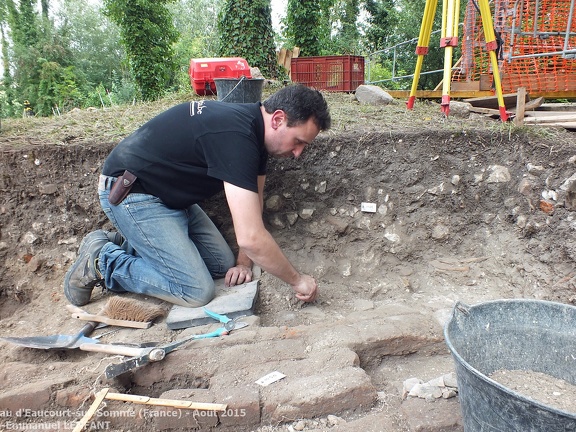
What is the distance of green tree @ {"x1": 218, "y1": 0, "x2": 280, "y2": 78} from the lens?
731 cm

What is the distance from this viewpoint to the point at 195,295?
8.70 feet

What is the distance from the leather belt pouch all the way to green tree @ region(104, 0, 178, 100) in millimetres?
10285

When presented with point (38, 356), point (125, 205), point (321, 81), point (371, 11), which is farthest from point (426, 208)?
point (371, 11)

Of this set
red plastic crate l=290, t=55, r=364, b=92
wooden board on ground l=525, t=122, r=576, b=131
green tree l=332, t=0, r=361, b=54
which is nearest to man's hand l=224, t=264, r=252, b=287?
wooden board on ground l=525, t=122, r=576, b=131

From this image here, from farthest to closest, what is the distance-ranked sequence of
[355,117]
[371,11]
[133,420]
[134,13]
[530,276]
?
[371,11], [134,13], [355,117], [530,276], [133,420]

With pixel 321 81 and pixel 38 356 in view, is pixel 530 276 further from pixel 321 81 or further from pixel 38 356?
pixel 321 81

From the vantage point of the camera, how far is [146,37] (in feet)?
41.8

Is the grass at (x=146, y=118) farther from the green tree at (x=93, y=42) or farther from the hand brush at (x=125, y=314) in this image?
the green tree at (x=93, y=42)

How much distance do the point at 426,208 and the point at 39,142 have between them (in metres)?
3.06

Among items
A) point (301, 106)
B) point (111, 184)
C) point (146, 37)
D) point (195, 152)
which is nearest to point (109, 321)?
point (111, 184)

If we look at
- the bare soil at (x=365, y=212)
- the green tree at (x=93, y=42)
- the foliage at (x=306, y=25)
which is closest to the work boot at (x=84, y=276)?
the bare soil at (x=365, y=212)

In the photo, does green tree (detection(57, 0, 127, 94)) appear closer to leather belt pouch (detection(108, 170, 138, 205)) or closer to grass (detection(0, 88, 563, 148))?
grass (detection(0, 88, 563, 148))

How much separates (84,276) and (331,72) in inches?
234

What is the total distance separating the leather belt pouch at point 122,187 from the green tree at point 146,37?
1028cm
